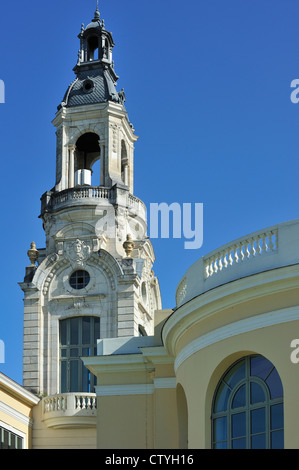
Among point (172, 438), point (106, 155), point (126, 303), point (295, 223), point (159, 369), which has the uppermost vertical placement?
point (106, 155)

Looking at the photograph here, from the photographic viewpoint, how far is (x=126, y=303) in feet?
115

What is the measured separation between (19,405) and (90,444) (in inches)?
114

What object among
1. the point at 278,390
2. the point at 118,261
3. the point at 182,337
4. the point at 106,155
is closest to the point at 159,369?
the point at 182,337

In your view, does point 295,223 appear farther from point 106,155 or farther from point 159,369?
point 106,155

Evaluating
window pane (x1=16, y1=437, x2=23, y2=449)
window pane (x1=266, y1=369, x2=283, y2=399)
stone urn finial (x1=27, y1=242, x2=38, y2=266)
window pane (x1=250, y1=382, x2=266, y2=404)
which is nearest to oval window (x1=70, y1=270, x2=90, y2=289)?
stone urn finial (x1=27, y1=242, x2=38, y2=266)

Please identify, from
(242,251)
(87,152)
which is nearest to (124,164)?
(87,152)

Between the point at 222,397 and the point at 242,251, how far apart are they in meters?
2.79

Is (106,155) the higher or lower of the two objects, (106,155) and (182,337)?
the higher

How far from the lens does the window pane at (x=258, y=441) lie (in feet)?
57.8

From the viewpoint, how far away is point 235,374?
61.1ft

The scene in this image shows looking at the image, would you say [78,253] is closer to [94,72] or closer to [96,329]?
[96,329]

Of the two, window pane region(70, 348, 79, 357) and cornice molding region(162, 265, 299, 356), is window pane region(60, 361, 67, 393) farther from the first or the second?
cornice molding region(162, 265, 299, 356)

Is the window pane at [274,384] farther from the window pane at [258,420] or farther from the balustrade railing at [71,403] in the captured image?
the balustrade railing at [71,403]

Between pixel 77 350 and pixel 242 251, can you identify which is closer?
pixel 242 251
